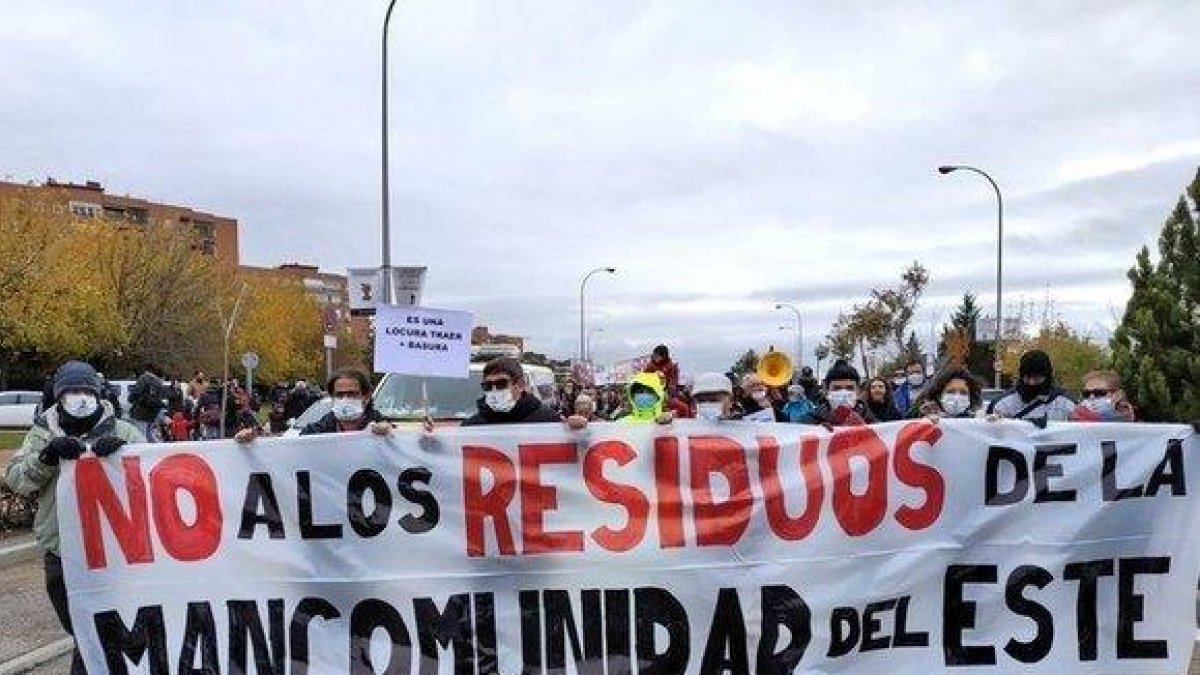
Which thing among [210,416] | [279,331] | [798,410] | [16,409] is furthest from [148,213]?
[798,410]

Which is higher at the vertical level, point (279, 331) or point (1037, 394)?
point (279, 331)

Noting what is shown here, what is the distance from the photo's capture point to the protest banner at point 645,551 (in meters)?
4.99

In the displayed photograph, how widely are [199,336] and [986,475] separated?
53369mm

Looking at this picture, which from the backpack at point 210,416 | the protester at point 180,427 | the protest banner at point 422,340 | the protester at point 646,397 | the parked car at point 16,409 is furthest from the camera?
the parked car at point 16,409

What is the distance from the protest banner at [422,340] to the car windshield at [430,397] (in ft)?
14.7

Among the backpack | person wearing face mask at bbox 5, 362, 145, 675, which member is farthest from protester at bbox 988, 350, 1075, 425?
the backpack

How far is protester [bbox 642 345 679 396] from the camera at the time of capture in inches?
456

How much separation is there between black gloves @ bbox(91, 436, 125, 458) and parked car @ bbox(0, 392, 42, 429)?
33.4 metres

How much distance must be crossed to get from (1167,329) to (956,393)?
14.9 meters

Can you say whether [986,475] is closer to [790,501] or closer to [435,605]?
[790,501]

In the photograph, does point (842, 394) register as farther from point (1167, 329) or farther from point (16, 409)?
point (16, 409)

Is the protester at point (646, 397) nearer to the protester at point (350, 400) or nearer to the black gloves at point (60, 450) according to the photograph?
the protester at point (350, 400)

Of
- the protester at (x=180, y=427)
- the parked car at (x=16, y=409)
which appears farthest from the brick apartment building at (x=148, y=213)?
the protester at (x=180, y=427)

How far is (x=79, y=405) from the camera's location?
528cm
